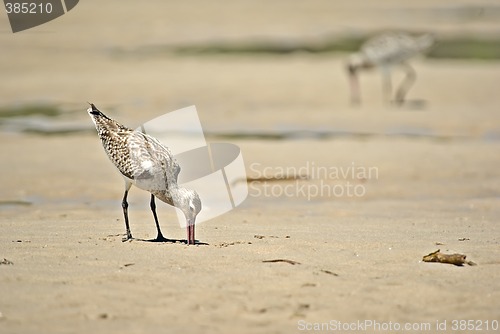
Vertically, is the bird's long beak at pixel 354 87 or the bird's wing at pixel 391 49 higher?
the bird's wing at pixel 391 49

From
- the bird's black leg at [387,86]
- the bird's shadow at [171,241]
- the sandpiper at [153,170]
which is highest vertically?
the sandpiper at [153,170]

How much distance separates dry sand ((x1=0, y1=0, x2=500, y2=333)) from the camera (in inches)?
268

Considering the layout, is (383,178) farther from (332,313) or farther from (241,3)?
(241,3)

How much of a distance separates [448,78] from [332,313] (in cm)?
1751

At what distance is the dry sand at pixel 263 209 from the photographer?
6.80m

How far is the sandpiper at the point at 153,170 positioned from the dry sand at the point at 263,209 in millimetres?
367

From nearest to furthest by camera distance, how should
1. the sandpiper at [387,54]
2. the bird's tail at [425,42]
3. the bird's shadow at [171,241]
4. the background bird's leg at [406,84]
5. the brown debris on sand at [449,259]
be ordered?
the brown debris on sand at [449,259]
the bird's shadow at [171,241]
the background bird's leg at [406,84]
the bird's tail at [425,42]
the sandpiper at [387,54]

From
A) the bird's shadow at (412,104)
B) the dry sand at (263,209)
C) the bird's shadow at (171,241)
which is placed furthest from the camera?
the bird's shadow at (412,104)

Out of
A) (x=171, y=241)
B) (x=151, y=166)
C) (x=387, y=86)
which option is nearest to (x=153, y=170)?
(x=151, y=166)

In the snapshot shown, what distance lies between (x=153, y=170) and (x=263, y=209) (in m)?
2.86

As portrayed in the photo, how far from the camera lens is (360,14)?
36.5 metres

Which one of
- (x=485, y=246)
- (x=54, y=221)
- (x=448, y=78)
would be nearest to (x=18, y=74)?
(x=448, y=78)

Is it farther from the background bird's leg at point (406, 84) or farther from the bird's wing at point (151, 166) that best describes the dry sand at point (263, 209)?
the bird's wing at point (151, 166)

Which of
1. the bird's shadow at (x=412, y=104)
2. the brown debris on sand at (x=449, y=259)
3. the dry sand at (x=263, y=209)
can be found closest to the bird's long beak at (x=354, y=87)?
the dry sand at (x=263, y=209)
